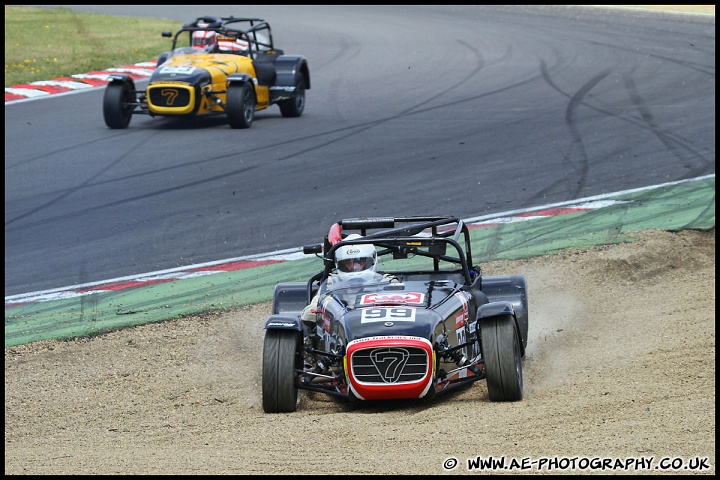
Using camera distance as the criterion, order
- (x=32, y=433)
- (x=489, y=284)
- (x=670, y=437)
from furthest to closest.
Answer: (x=489, y=284)
(x=32, y=433)
(x=670, y=437)

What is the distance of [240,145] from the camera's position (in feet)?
62.0

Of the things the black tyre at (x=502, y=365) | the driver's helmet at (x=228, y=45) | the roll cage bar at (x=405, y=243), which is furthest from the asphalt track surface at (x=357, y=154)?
the black tyre at (x=502, y=365)

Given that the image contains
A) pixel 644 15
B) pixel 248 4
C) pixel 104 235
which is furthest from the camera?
pixel 248 4

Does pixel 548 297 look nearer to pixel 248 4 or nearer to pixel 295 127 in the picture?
pixel 295 127

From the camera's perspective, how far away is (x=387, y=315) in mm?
8406

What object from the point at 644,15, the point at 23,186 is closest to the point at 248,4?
the point at 644,15

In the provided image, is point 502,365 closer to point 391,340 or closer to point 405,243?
point 391,340

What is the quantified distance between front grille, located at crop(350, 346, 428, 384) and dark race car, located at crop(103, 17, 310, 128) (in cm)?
1221

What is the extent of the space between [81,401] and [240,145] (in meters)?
10.2

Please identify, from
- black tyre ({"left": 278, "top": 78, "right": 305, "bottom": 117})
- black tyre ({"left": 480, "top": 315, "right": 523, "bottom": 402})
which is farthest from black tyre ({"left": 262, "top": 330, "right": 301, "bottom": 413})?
black tyre ({"left": 278, "top": 78, "right": 305, "bottom": 117})

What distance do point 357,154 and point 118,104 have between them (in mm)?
4751

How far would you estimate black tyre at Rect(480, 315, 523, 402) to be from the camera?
324 inches

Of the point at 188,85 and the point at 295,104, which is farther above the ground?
the point at 188,85

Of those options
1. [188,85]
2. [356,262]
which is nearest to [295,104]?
[188,85]
